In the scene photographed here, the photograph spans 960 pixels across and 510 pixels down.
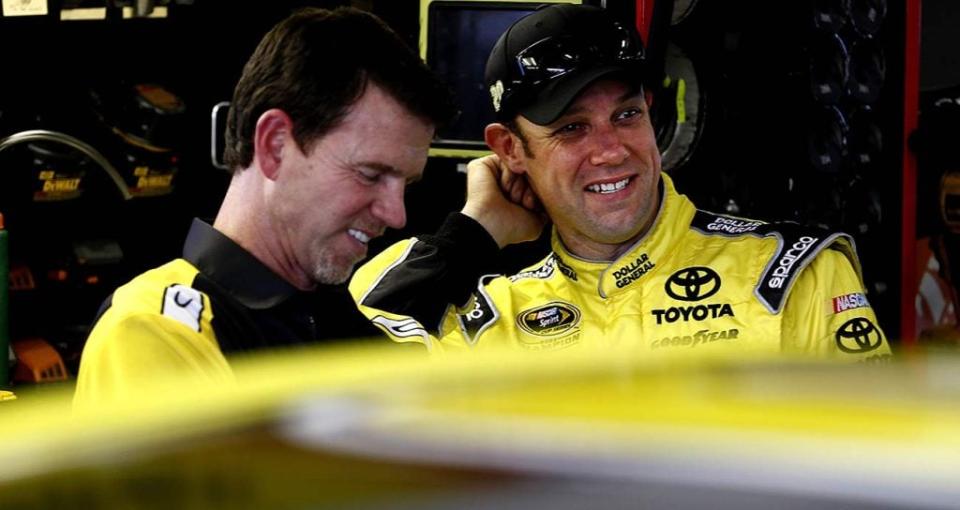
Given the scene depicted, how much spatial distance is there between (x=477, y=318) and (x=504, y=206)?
29 centimetres

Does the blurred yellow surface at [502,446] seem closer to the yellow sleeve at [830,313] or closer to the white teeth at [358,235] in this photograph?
the white teeth at [358,235]

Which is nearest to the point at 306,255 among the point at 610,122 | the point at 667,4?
the point at 610,122

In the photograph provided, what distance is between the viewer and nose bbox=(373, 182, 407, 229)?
1.80m

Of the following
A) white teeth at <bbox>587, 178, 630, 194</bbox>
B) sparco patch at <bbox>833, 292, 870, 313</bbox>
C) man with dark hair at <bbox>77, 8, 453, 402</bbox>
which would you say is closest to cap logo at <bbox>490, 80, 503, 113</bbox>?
white teeth at <bbox>587, 178, 630, 194</bbox>

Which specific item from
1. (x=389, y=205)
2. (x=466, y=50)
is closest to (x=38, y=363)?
(x=466, y=50)

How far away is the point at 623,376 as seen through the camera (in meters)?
0.52

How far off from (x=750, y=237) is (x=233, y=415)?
213 cm

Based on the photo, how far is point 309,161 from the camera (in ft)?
5.64

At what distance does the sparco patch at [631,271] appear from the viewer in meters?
2.57

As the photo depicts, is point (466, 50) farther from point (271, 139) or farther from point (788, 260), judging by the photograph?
point (271, 139)

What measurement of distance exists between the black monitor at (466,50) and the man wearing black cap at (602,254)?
930 mm

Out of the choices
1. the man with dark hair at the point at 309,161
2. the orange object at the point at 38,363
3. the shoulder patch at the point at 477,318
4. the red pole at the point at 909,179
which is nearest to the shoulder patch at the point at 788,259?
the shoulder patch at the point at 477,318

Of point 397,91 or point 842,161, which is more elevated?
point 397,91

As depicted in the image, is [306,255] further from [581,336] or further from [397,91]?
[581,336]
